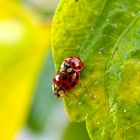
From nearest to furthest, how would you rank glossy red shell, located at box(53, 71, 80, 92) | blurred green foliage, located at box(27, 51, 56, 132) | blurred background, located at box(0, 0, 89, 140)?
glossy red shell, located at box(53, 71, 80, 92) < blurred background, located at box(0, 0, 89, 140) < blurred green foliage, located at box(27, 51, 56, 132)

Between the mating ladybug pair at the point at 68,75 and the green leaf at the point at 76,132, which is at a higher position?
the mating ladybug pair at the point at 68,75

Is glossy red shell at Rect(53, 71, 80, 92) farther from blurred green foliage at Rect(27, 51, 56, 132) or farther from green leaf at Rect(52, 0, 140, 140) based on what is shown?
blurred green foliage at Rect(27, 51, 56, 132)

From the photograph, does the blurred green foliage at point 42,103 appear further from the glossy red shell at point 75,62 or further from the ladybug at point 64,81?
the glossy red shell at point 75,62

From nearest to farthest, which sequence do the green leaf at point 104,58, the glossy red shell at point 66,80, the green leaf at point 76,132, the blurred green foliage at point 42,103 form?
the green leaf at point 104,58
the glossy red shell at point 66,80
the green leaf at point 76,132
the blurred green foliage at point 42,103

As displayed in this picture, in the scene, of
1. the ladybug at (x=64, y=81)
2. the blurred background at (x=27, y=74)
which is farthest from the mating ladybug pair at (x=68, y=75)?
the blurred background at (x=27, y=74)

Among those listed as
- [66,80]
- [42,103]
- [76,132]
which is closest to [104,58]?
[66,80]

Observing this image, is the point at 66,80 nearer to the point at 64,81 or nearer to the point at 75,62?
the point at 64,81

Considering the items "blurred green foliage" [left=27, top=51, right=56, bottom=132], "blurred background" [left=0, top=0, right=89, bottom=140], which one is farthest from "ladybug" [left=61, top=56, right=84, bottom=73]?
"blurred green foliage" [left=27, top=51, right=56, bottom=132]

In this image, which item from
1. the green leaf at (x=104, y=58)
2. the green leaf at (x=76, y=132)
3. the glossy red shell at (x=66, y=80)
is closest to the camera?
the green leaf at (x=104, y=58)

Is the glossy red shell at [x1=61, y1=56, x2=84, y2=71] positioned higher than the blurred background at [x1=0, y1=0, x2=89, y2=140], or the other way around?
the glossy red shell at [x1=61, y1=56, x2=84, y2=71]
